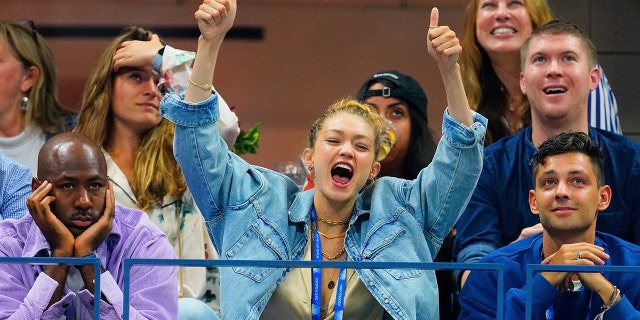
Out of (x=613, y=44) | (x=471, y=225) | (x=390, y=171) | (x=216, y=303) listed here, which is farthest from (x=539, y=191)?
(x=613, y=44)

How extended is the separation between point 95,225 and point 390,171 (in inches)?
52.0

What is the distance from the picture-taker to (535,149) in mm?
4293

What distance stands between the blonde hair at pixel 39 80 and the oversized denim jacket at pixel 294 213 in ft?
3.90

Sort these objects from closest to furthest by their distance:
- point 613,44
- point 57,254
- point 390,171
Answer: point 57,254
point 390,171
point 613,44

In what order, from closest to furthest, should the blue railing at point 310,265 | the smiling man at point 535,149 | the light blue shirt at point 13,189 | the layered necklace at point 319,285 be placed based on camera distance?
the blue railing at point 310,265
the layered necklace at point 319,285
the light blue shirt at point 13,189
the smiling man at point 535,149

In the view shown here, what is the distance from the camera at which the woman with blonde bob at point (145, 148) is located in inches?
171

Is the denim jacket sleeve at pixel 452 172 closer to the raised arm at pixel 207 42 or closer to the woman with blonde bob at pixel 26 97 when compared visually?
the raised arm at pixel 207 42

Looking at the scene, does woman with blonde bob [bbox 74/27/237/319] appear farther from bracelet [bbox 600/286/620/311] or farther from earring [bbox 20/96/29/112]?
bracelet [bbox 600/286/620/311]

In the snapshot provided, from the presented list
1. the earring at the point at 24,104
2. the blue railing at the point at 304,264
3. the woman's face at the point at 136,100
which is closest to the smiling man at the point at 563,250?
the blue railing at the point at 304,264

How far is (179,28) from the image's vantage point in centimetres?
628

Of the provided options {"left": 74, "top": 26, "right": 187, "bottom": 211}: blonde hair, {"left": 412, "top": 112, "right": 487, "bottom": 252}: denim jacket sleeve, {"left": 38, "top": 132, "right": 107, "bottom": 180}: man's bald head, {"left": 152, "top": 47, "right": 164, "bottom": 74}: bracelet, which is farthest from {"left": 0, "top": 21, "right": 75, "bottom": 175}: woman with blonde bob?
{"left": 412, "top": 112, "right": 487, "bottom": 252}: denim jacket sleeve

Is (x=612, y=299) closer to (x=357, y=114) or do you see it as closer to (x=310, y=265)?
(x=310, y=265)

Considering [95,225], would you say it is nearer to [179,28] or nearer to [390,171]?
[390,171]

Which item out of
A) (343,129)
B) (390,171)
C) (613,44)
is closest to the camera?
(343,129)
